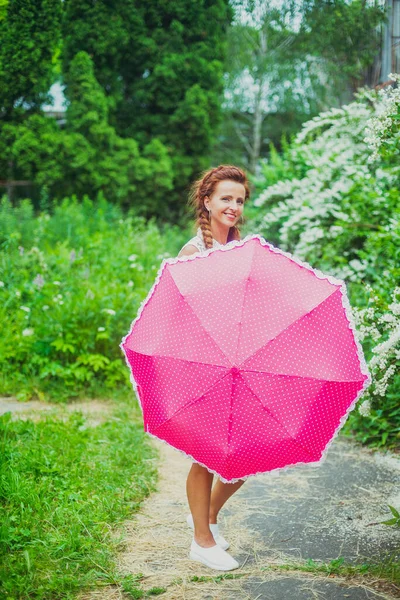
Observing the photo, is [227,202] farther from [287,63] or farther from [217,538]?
Answer: [287,63]

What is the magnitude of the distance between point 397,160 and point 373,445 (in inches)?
104

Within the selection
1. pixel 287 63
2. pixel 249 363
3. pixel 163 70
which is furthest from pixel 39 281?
pixel 287 63

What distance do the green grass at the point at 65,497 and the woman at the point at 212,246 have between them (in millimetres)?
413

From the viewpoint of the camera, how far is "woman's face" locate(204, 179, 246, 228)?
3.05 m

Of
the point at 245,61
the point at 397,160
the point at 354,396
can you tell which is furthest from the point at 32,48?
the point at 245,61

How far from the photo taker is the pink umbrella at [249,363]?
2229mm

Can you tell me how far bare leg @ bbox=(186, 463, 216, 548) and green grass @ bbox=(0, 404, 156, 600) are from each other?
0.40 metres

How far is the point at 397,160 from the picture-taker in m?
5.63

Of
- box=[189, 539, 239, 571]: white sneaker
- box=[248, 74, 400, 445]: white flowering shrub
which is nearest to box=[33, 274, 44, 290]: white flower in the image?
box=[248, 74, 400, 445]: white flowering shrub

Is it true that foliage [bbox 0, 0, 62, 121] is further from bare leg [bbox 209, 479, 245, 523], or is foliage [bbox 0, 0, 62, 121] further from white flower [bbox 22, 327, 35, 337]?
bare leg [bbox 209, 479, 245, 523]

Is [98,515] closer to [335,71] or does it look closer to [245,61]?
[335,71]

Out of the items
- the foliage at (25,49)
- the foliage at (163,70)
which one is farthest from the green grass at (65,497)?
the foliage at (163,70)

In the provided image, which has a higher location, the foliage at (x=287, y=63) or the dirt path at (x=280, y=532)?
the foliage at (x=287, y=63)

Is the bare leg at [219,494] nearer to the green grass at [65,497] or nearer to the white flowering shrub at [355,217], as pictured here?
the green grass at [65,497]
